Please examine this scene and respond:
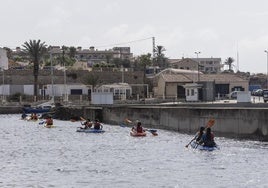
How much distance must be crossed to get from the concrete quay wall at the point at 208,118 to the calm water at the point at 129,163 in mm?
1366

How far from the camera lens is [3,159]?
4903 cm

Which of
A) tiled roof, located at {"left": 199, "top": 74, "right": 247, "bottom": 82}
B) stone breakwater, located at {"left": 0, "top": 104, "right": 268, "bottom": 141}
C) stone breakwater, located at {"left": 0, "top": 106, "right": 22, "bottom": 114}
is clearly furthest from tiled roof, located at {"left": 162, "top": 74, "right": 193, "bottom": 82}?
stone breakwater, located at {"left": 0, "top": 104, "right": 268, "bottom": 141}

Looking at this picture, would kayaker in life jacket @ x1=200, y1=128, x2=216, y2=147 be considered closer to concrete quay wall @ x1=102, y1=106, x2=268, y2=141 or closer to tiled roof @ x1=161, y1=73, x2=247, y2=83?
concrete quay wall @ x1=102, y1=106, x2=268, y2=141

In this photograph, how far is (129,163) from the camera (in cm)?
4478

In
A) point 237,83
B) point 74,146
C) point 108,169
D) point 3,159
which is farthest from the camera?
point 237,83

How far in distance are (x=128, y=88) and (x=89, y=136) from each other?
64.8 m

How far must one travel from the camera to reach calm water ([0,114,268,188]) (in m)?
37.0

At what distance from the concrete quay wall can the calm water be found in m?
1.37

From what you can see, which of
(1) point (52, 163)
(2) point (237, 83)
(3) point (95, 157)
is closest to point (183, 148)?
(3) point (95, 157)

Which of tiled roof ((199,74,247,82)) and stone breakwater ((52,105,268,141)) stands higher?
tiled roof ((199,74,247,82))

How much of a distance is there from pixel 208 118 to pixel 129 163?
1953 cm

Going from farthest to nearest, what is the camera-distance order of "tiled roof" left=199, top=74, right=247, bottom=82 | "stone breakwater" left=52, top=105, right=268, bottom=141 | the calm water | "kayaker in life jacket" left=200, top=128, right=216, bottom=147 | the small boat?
"tiled roof" left=199, top=74, right=247, bottom=82
the small boat
"stone breakwater" left=52, top=105, right=268, bottom=141
"kayaker in life jacket" left=200, top=128, right=216, bottom=147
the calm water

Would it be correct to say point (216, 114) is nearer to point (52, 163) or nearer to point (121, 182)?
point (52, 163)

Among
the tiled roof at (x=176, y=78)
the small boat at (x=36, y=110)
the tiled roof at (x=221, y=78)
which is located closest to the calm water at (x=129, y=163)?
the small boat at (x=36, y=110)
